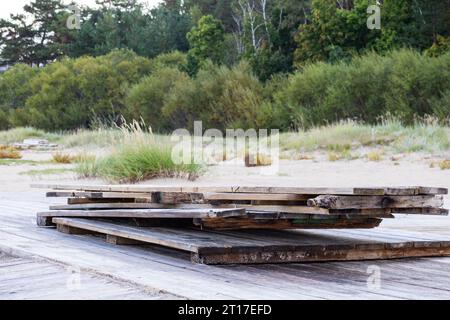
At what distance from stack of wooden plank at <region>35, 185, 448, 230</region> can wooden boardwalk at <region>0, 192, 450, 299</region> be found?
28 cm

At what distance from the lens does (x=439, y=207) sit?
4605 mm

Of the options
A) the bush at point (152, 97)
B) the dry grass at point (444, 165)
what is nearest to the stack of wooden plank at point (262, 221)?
the dry grass at point (444, 165)

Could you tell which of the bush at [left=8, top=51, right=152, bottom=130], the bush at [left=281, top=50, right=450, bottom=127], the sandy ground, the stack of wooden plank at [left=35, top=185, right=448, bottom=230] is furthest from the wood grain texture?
the bush at [left=8, top=51, right=152, bottom=130]

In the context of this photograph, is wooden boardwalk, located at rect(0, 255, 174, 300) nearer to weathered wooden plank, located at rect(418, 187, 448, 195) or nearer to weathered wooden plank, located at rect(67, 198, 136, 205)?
weathered wooden plank, located at rect(67, 198, 136, 205)

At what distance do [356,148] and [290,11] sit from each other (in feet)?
76.9

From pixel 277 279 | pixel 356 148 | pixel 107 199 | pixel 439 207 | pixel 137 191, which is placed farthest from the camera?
pixel 356 148

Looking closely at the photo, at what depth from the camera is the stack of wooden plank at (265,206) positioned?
174 inches

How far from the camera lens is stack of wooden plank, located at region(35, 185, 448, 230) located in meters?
4.43

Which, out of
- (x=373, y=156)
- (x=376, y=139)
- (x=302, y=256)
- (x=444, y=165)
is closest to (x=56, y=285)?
(x=302, y=256)

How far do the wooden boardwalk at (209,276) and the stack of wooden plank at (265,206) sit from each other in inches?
10.8

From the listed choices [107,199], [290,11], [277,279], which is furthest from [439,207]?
[290,11]

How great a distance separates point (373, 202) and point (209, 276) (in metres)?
0.98
